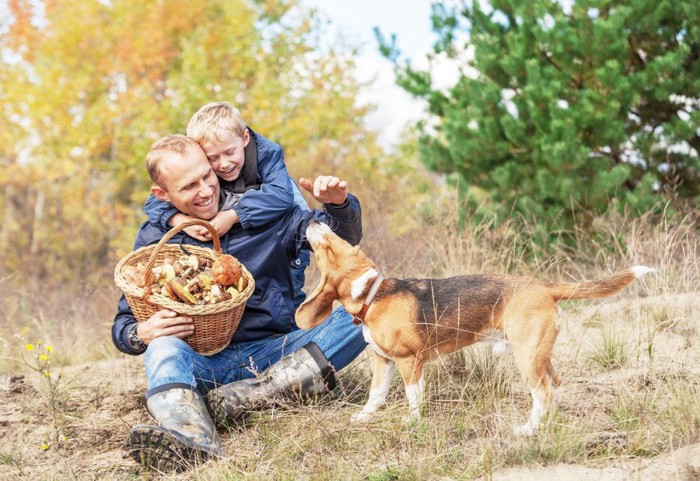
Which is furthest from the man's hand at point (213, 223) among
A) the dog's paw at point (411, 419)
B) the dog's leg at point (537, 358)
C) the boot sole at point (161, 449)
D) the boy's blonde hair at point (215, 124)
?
the dog's leg at point (537, 358)

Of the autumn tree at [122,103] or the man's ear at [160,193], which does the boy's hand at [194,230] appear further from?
Result: the autumn tree at [122,103]

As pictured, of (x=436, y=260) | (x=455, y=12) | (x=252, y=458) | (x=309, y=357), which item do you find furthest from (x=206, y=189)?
(x=455, y=12)

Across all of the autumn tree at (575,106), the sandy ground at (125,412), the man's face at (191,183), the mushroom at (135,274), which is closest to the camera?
the sandy ground at (125,412)

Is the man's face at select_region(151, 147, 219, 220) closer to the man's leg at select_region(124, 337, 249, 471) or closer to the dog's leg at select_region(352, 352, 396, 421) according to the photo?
the man's leg at select_region(124, 337, 249, 471)

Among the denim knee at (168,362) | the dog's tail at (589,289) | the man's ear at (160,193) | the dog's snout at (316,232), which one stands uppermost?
the man's ear at (160,193)

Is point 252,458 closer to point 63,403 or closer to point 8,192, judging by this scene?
point 63,403

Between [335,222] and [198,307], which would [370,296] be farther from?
[198,307]

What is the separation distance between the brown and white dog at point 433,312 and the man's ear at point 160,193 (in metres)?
0.98

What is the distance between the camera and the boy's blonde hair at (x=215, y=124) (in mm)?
4145

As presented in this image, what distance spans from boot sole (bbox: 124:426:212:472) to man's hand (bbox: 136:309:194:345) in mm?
595

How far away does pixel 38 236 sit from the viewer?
1526 centimetres

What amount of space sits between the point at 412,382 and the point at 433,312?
1.26ft

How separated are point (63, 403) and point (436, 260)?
11.8 ft

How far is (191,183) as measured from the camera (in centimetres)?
400
